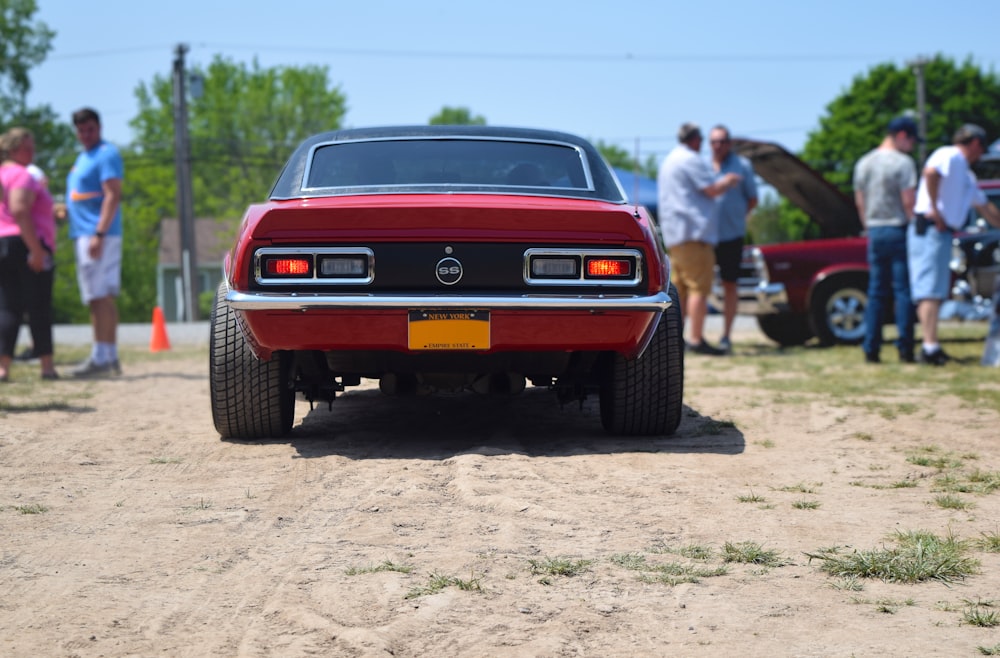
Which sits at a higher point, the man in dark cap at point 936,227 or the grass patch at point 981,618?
the man in dark cap at point 936,227

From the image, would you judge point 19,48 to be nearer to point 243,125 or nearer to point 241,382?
point 243,125

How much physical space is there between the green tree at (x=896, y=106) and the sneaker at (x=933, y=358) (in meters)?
45.5

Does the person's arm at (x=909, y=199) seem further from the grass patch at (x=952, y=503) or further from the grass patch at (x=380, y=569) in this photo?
the grass patch at (x=380, y=569)

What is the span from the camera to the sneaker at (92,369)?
10023 millimetres

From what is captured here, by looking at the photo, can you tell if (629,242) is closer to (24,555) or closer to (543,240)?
(543,240)

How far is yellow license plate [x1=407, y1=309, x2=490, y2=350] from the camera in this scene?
5113 mm

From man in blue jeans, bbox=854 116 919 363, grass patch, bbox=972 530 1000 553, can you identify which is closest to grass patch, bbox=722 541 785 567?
grass patch, bbox=972 530 1000 553

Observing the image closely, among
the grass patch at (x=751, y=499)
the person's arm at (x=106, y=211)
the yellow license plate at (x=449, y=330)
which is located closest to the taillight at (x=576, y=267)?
the yellow license plate at (x=449, y=330)

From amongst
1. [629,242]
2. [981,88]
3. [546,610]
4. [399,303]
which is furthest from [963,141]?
[981,88]

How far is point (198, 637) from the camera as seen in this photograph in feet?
9.67

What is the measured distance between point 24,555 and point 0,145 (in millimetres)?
6654

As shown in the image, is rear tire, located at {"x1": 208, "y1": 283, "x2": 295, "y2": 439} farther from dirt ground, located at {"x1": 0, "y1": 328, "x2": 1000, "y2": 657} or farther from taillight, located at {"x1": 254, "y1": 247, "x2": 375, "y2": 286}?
taillight, located at {"x1": 254, "y1": 247, "x2": 375, "y2": 286}

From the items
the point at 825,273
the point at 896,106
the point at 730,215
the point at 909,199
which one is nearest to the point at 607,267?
the point at 909,199

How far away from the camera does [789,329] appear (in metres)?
13.3
